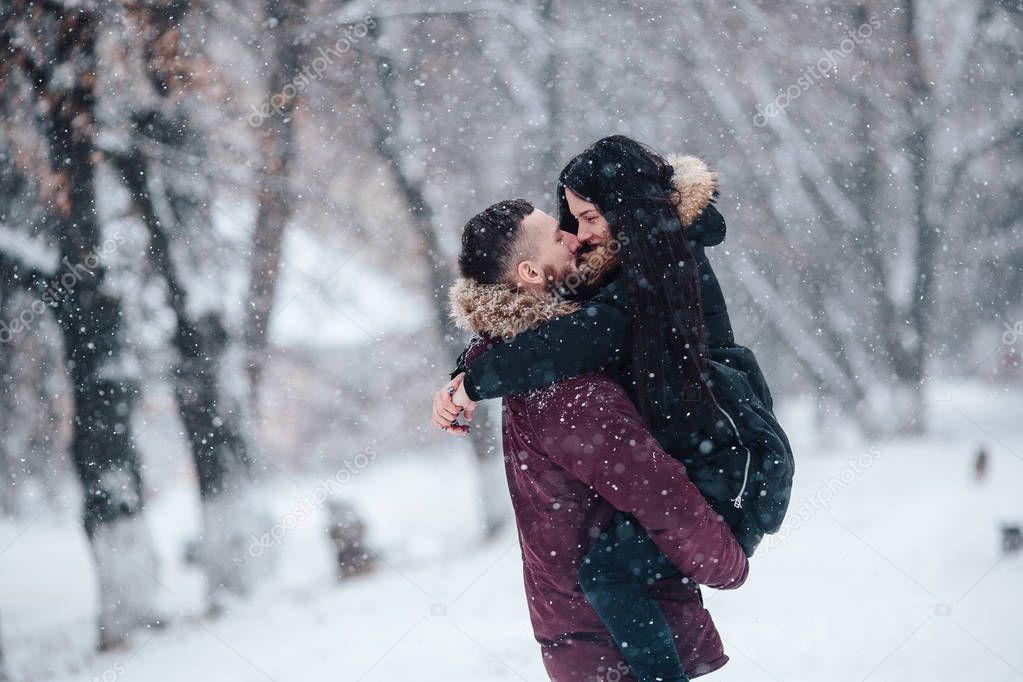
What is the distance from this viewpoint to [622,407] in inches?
68.6

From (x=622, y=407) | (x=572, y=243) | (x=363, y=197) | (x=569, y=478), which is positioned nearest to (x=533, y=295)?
(x=572, y=243)

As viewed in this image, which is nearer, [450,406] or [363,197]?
[450,406]

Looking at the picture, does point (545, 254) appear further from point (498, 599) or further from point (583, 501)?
point (498, 599)

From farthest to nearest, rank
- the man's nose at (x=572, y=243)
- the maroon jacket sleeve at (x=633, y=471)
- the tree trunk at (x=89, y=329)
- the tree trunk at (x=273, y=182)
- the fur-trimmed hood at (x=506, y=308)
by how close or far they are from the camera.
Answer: the tree trunk at (x=273, y=182), the tree trunk at (x=89, y=329), the man's nose at (x=572, y=243), the fur-trimmed hood at (x=506, y=308), the maroon jacket sleeve at (x=633, y=471)

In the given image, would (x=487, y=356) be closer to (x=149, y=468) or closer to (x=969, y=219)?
(x=149, y=468)

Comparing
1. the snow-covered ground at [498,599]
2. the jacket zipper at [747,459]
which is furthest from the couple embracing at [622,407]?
the snow-covered ground at [498,599]

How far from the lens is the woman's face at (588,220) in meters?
1.86

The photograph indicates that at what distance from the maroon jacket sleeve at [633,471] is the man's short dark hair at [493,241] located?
0.99ft

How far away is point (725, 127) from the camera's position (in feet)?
25.1

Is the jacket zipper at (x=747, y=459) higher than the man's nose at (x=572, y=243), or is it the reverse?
the man's nose at (x=572, y=243)

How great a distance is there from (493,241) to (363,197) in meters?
5.70

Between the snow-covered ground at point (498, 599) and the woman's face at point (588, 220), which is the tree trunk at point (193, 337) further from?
the woman's face at point (588, 220)

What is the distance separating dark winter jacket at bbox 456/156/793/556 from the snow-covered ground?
9.58 feet

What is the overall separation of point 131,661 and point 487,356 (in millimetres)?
5028
